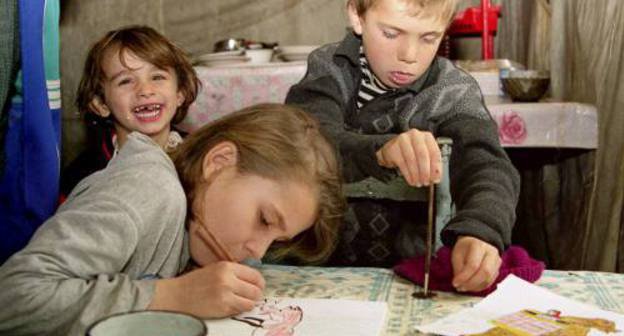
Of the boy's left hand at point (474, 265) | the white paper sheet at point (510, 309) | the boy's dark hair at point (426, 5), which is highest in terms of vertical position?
the boy's dark hair at point (426, 5)

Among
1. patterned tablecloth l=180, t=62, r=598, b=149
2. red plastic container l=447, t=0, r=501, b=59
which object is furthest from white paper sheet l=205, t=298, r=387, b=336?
red plastic container l=447, t=0, r=501, b=59

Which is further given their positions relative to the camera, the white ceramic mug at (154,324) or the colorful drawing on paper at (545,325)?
the colorful drawing on paper at (545,325)

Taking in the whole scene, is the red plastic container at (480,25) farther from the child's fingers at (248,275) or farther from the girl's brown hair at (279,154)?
the child's fingers at (248,275)

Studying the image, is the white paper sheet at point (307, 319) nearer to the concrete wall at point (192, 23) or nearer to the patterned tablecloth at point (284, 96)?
the patterned tablecloth at point (284, 96)

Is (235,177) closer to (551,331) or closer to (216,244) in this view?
(216,244)

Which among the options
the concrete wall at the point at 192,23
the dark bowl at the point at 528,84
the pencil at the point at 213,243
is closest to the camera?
the pencil at the point at 213,243

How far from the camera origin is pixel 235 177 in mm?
1078

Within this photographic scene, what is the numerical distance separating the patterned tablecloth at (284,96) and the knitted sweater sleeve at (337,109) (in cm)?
76

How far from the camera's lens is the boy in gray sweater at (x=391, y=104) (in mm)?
1329

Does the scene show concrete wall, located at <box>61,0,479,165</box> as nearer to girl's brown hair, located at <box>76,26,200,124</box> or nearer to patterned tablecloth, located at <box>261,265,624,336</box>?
girl's brown hair, located at <box>76,26,200,124</box>

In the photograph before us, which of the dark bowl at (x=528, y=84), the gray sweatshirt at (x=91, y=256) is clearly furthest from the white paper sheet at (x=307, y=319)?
the dark bowl at (x=528, y=84)

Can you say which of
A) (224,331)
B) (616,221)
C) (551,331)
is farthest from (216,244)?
(616,221)

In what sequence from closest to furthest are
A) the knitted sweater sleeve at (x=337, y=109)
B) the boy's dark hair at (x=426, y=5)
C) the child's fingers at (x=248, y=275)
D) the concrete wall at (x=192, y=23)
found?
the child's fingers at (x=248, y=275)
the knitted sweater sleeve at (x=337, y=109)
the boy's dark hair at (x=426, y=5)
the concrete wall at (x=192, y=23)

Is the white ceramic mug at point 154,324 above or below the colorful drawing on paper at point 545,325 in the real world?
above
